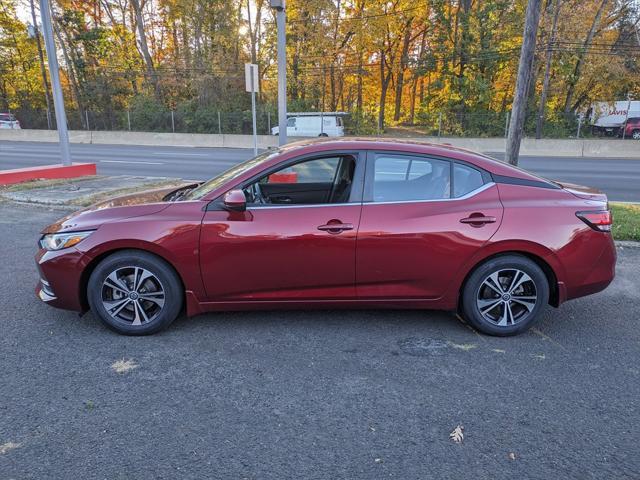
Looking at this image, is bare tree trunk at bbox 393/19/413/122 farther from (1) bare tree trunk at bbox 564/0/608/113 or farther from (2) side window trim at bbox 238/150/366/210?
(2) side window trim at bbox 238/150/366/210

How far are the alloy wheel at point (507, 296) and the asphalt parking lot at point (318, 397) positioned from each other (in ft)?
0.64

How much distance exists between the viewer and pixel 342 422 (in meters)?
2.75

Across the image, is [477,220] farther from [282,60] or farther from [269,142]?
[269,142]

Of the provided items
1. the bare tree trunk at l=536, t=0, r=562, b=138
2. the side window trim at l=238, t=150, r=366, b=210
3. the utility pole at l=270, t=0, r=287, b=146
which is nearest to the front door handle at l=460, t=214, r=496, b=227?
the side window trim at l=238, t=150, r=366, b=210

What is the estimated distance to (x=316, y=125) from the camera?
30562 mm

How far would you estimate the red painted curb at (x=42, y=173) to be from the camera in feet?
38.7

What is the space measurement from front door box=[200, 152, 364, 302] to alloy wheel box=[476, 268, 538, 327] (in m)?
1.10

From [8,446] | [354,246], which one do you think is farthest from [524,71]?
[8,446]

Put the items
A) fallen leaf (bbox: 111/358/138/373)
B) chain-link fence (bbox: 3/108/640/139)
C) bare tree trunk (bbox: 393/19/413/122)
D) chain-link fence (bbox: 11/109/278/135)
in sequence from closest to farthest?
fallen leaf (bbox: 111/358/138/373) → chain-link fence (bbox: 3/108/640/139) → chain-link fence (bbox: 11/109/278/135) → bare tree trunk (bbox: 393/19/413/122)

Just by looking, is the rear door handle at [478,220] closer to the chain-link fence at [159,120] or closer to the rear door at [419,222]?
the rear door at [419,222]

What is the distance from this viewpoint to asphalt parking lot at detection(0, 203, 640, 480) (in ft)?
7.97

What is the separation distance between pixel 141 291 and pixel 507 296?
2953 millimetres

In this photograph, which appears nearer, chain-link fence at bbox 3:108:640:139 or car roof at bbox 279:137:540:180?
car roof at bbox 279:137:540:180

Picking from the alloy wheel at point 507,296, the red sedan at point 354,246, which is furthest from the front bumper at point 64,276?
the alloy wheel at point 507,296
